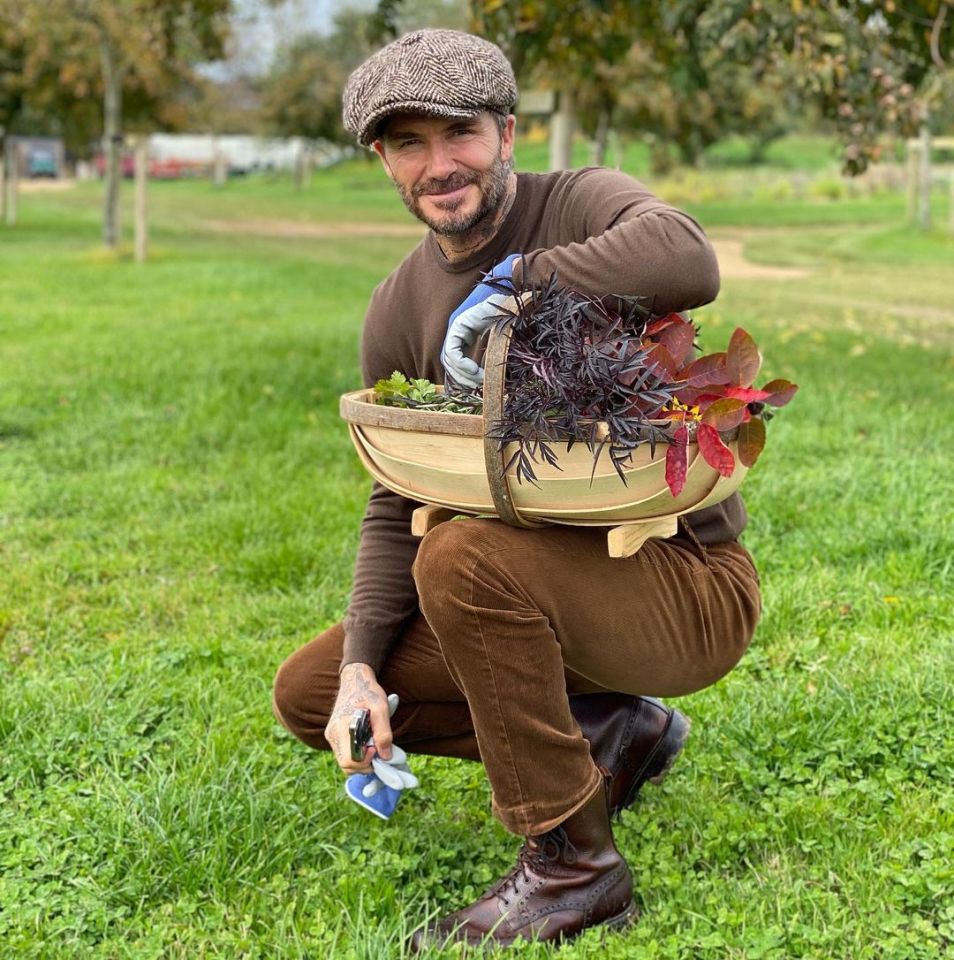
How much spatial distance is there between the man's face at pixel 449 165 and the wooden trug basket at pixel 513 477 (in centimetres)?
43

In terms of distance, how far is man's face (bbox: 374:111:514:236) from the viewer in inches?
88.1

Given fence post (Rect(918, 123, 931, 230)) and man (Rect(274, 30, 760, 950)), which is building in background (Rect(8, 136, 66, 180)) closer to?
fence post (Rect(918, 123, 931, 230))

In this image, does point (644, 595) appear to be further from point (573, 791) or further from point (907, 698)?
point (907, 698)

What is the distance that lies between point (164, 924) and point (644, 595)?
1060mm

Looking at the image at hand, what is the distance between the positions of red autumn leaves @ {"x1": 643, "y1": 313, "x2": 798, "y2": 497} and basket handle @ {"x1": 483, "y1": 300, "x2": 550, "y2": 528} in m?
0.23

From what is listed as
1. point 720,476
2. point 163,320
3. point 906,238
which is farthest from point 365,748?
point 906,238

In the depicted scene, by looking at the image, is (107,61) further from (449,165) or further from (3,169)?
(449,165)

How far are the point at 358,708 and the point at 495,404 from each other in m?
0.71

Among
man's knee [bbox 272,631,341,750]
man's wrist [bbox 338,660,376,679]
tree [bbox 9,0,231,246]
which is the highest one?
tree [bbox 9,0,231,246]

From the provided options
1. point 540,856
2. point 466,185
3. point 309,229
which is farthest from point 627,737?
point 309,229

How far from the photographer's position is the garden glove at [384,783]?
2.28 m

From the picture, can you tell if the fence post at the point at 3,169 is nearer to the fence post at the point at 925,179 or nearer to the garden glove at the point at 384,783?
the fence post at the point at 925,179

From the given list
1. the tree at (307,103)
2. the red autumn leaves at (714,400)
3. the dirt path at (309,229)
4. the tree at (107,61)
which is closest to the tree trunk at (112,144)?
the tree at (107,61)

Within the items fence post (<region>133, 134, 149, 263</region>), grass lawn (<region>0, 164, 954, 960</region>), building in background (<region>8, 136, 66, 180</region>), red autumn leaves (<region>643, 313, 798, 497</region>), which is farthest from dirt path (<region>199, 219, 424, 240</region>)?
building in background (<region>8, 136, 66, 180</region>)
